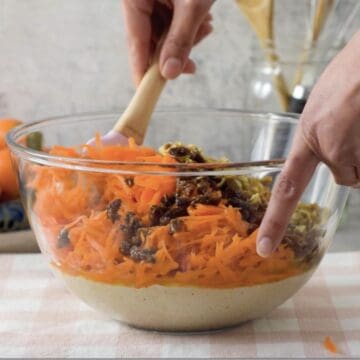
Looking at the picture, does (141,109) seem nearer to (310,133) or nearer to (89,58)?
(310,133)

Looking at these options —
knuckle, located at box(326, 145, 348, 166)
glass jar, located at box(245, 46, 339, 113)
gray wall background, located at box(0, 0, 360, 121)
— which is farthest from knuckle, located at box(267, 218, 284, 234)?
gray wall background, located at box(0, 0, 360, 121)

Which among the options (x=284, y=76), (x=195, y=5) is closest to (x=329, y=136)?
(x=195, y=5)

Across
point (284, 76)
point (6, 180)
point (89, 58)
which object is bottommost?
point (6, 180)

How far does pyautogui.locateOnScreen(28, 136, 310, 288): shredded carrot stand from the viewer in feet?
2.92

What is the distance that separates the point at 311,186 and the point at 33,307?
43 cm

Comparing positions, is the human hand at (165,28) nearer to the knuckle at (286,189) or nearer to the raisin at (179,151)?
the raisin at (179,151)

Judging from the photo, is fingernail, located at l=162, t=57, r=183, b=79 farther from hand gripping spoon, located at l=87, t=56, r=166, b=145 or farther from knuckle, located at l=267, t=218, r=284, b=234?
knuckle, located at l=267, t=218, r=284, b=234

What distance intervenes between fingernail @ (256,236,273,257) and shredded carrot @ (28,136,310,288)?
35 millimetres

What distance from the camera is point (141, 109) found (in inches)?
45.7

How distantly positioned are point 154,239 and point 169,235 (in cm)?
2

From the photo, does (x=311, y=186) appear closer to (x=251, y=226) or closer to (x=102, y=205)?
(x=251, y=226)

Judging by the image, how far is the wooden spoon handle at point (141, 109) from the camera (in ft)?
3.79

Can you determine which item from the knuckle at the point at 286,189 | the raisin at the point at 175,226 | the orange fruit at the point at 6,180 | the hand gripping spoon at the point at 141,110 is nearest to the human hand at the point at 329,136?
the knuckle at the point at 286,189

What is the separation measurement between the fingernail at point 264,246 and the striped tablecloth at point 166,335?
15 cm
